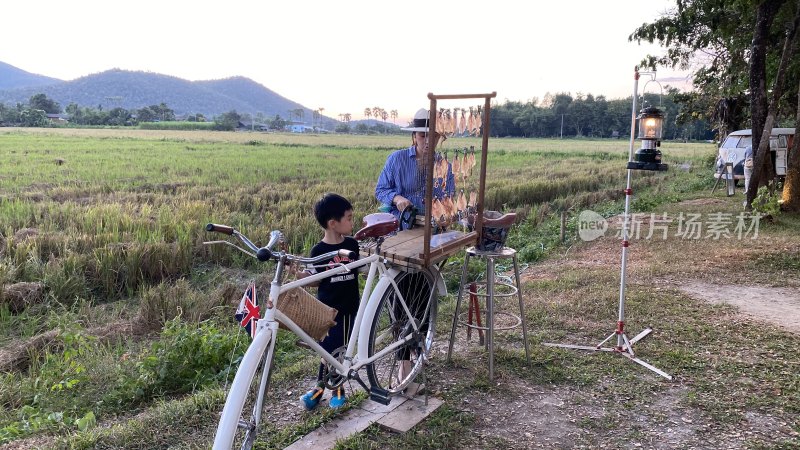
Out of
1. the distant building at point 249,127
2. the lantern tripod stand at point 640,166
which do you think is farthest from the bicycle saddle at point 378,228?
the distant building at point 249,127

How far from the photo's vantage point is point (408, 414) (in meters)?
2.97

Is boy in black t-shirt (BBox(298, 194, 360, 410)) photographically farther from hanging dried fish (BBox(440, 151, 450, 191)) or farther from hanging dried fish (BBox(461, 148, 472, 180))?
hanging dried fish (BBox(461, 148, 472, 180))

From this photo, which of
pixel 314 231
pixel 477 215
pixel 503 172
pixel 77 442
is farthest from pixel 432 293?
pixel 503 172

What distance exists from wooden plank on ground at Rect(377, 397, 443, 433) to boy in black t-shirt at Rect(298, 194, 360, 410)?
313 millimetres

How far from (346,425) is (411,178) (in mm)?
1564

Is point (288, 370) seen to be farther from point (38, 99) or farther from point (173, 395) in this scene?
point (38, 99)

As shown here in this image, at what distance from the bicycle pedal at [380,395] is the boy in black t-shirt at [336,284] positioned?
0.24m

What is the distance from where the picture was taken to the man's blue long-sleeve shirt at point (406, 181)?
11.1ft

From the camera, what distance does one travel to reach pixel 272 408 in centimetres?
311

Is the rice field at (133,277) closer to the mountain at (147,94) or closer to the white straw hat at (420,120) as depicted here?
the white straw hat at (420,120)

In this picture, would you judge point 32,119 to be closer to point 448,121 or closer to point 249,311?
point 448,121

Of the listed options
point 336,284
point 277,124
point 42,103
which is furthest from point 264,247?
point 42,103

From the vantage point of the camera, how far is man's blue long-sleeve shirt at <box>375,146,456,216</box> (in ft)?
11.1

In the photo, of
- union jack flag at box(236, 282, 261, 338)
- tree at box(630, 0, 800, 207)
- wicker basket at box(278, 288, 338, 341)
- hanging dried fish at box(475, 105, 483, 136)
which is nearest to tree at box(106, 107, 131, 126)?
tree at box(630, 0, 800, 207)
